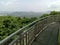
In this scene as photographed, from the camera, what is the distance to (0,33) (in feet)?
44.8

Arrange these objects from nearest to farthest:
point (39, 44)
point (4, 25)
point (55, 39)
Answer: point (39, 44) → point (55, 39) → point (4, 25)

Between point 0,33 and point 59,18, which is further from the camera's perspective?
point 59,18

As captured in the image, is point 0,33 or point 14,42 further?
point 0,33

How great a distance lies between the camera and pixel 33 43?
1215 centimetres

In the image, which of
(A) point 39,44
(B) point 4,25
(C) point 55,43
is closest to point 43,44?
(A) point 39,44

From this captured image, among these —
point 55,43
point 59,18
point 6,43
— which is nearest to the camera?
point 6,43

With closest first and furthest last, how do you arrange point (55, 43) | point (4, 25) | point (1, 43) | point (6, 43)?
point (1, 43)
point (6, 43)
point (55, 43)
point (4, 25)

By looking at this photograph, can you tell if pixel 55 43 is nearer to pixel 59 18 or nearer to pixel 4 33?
pixel 4 33

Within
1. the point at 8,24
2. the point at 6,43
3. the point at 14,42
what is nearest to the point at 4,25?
the point at 8,24

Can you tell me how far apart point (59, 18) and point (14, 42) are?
2638 cm

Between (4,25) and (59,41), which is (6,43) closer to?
(59,41)

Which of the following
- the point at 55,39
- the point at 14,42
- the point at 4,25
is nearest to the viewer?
the point at 14,42

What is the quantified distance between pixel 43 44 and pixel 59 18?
2108 cm

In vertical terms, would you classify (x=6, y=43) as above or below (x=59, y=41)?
above
